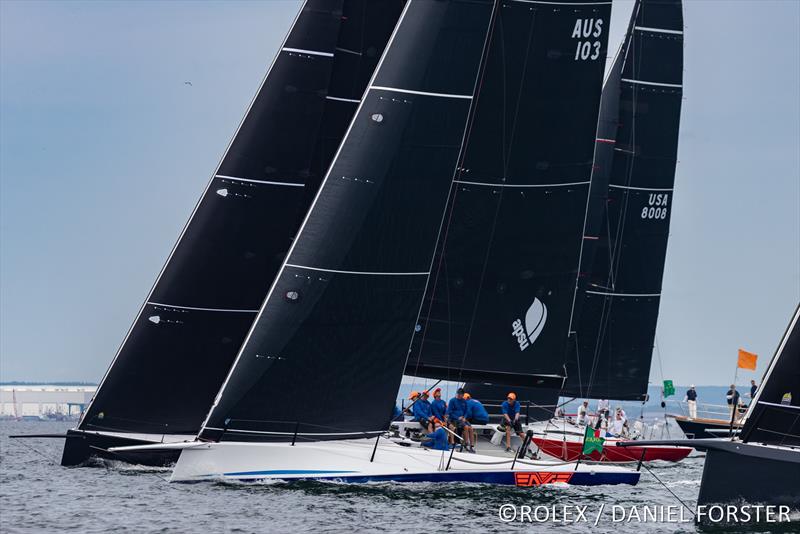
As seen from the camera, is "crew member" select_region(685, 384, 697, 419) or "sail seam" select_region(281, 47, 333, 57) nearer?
"sail seam" select_region(281, 47, 333, 57)

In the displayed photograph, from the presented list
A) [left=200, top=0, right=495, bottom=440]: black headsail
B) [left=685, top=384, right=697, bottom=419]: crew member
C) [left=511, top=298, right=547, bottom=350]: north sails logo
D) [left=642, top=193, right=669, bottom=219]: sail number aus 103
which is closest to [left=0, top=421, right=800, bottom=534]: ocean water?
[left=200, top=0, right=495, bottom=440]: black headsail

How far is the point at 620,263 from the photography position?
40.7 meters

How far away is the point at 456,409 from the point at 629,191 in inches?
616

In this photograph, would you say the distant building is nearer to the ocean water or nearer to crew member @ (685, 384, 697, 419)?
crew member @ (685, 384, 697, 419)

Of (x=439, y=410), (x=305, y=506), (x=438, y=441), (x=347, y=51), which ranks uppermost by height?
(x=347, y=51)

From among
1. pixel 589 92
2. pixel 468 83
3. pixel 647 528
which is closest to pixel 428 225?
pixel 468 83

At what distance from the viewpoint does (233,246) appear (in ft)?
95.0

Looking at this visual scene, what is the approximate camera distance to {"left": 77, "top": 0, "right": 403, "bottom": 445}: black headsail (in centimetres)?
2817

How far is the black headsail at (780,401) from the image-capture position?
68.7 feet

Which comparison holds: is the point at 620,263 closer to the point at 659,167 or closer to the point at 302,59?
the point at 659,167

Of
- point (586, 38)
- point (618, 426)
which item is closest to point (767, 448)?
point (586, 38)

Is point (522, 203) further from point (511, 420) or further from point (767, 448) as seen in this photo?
point (767, 448)

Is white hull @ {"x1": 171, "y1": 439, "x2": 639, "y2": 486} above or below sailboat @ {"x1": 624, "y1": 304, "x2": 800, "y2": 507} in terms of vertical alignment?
below

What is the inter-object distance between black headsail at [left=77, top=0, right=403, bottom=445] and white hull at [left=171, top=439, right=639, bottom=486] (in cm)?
419
